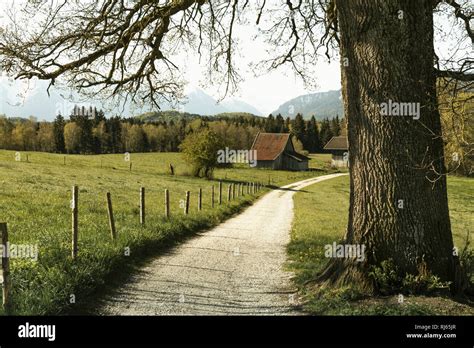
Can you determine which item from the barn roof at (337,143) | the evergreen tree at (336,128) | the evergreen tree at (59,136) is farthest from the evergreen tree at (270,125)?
the evergreen tree at (59,136)

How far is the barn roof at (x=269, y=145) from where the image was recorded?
3324 inches

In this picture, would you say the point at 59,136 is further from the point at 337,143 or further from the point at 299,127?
the point at 299,127

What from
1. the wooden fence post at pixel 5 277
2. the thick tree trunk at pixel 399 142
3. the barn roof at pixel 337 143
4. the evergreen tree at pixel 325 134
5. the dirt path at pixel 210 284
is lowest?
the dirt path at pixel 210 284

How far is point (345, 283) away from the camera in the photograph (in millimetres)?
6340

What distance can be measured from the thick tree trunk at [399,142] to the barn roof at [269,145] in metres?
77.8

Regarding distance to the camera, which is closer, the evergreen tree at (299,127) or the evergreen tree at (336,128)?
the evergreen tree at (299,127)

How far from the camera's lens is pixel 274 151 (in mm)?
84688

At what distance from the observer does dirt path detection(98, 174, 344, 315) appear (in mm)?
6203

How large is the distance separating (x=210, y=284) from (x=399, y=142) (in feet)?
13.6

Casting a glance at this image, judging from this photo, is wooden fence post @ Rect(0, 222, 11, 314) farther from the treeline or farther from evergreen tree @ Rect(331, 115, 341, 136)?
evergreen tree @ Rect(331, 115, 341, 136)

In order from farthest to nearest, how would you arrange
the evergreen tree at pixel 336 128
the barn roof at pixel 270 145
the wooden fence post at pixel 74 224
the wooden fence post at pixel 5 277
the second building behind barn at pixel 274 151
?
1. the evergreen tree at pixel 336 128
2. the second building behind barn at pixel 274 151
3. the barn roof at pixel 270 145
4. the wooden fence post at pixel 74 224
5. the wooden fence post at pixel 5 277

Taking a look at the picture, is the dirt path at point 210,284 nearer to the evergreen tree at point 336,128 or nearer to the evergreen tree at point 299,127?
the evergreen tree at point 299,127

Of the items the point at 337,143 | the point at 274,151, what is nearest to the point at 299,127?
the point at 337,143

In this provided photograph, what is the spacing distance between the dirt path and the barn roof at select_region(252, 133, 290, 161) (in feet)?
237
